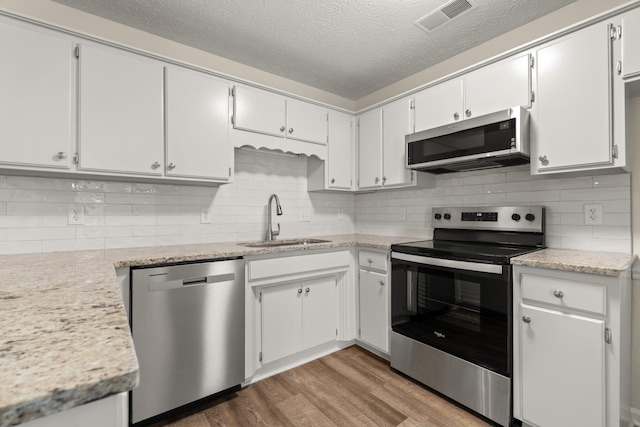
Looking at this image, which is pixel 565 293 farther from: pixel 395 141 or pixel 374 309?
pixel 395 141

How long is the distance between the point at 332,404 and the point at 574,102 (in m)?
2.24

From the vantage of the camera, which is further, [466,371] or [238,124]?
[238,124]

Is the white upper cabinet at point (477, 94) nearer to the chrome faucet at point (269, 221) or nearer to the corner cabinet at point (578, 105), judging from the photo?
the corner cabinet at point (578, 105)

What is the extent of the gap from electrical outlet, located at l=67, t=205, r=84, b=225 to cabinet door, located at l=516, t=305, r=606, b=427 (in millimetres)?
2694

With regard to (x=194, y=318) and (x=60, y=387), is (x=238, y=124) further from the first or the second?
(x=60, y=387)

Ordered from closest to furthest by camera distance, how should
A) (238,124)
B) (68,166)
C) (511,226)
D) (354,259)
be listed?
(68,166), (511,226), (238,124), (354,259)

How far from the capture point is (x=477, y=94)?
2.15 m

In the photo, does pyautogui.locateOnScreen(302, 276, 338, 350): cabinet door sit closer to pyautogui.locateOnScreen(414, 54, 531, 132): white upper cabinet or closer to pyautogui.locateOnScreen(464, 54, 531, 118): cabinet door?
pyautogui.locateOnScreen(414, 54, 531, 132): white upper cabinet

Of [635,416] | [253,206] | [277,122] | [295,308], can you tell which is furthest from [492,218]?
[253,206]

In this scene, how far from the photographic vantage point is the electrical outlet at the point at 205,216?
2521mm

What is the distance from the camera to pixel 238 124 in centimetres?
237

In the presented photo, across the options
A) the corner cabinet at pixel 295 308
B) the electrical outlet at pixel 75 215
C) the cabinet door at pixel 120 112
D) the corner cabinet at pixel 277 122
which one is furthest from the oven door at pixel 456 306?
the electrical outlet at pixel 75 215

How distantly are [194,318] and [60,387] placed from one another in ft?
Result: 5.17

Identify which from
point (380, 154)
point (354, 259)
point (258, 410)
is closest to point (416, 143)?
point (380, 154)
